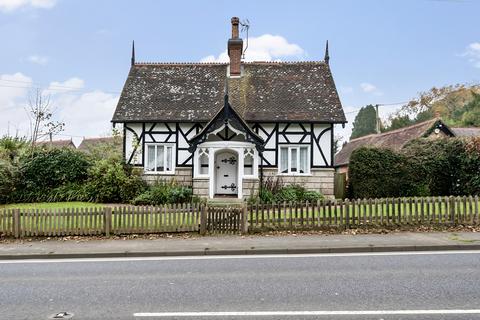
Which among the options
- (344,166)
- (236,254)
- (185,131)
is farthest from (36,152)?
(344,166)

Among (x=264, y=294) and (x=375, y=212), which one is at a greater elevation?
(x=375, y=212)

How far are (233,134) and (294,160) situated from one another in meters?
3.79

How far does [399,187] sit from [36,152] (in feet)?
63.3

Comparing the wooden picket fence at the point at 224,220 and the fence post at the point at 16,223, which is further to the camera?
Answer: the wooden picket fence at the point at 224,220

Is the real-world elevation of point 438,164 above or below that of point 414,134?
below

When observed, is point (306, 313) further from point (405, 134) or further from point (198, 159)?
point (405, 134)

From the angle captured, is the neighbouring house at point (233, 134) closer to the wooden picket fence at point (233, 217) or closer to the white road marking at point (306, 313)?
the wooden picket fence at point (233, 217)

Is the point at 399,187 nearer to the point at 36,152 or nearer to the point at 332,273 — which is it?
the point at 332,273

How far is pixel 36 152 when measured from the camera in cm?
2088

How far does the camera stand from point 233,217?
11734 millimetres

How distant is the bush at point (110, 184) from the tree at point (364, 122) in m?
59.4

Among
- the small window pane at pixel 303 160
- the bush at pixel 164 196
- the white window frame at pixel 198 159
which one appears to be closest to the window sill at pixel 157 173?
the white window frame at pixel 198 159

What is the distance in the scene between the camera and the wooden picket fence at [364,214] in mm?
11773

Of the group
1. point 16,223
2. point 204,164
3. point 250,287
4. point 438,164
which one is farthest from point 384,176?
point 16,223
